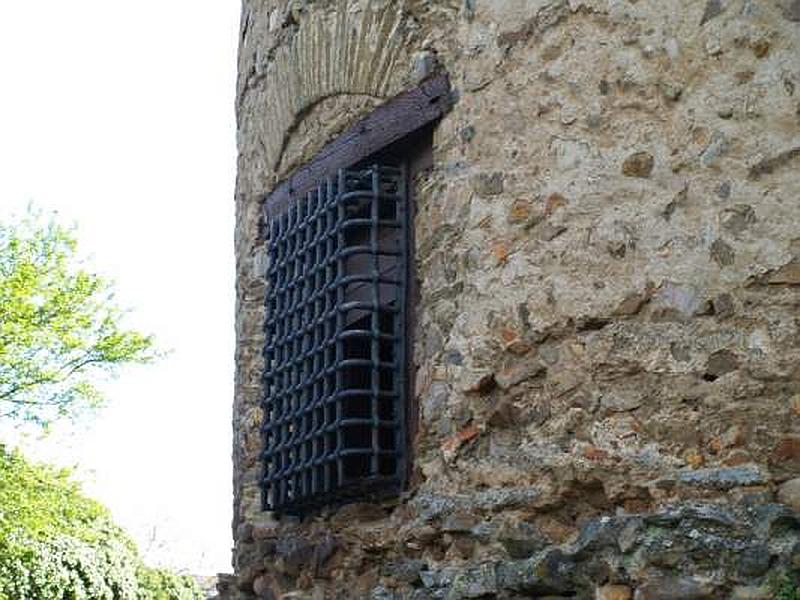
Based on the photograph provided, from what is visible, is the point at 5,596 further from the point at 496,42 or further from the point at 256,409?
the point at 496,42

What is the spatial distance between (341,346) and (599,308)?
119cm

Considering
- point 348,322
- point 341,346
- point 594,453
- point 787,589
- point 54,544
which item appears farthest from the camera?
point 54,544

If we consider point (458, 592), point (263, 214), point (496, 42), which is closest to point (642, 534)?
point (458, 592)

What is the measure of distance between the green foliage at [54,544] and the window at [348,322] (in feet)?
23.3

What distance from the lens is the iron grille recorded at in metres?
4.59

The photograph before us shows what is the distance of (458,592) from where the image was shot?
4.04m

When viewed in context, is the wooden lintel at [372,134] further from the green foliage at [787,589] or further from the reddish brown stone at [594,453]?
the green foliage at [787,589]

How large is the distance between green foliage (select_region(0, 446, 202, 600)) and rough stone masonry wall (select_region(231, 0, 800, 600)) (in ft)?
24.7

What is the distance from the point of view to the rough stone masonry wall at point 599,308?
3477 millimetres

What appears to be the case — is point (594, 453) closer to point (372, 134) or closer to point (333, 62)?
point (372, 134)

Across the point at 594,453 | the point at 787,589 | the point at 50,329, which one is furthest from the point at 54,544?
the point at 787,589

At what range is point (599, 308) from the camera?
3.82 metres

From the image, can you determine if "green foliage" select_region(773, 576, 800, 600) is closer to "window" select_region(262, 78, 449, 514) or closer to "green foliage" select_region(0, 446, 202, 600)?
"window" select_region(262, 78, 449, 514)

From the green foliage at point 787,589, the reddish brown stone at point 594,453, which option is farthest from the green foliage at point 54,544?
the green foliage at point 787,589
